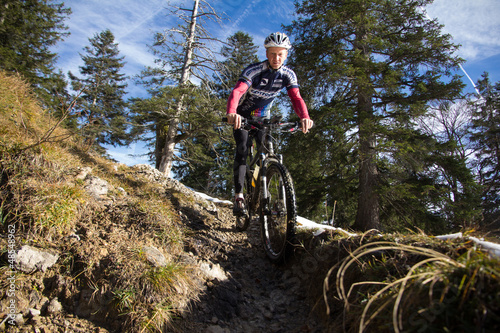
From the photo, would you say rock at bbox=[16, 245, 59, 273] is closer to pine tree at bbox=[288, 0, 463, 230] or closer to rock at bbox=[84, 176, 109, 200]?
rock at bbox=[84, 176, 109, 200]

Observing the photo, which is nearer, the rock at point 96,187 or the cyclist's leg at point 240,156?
the rock at point 96,187

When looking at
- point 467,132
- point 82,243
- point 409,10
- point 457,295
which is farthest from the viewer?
point 467,132

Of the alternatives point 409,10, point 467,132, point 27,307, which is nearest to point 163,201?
point 27,307

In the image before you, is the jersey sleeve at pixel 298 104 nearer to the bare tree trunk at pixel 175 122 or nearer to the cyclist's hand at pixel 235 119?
the cyclist's hand at pixel 235 119

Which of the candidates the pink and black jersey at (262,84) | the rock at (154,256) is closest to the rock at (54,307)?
the rock at (154,256)

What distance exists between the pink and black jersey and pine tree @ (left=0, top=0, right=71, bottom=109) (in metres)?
Answer: 13.5

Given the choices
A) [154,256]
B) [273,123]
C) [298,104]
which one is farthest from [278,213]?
[298,104]

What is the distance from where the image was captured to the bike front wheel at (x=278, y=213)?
8.64ft

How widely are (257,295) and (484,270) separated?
1.97 meters

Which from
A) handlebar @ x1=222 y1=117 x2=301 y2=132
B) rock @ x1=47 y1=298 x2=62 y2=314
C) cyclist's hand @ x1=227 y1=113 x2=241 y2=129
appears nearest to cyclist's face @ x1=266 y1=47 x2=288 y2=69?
handlebar @ x1=222 y1=117 x2=301 y2=132

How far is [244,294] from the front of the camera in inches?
95.9

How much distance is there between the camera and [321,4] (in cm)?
949

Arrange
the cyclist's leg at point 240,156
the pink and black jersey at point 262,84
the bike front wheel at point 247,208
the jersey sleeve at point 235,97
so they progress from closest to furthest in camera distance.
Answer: the jersey sleeve at point 235,97 < the pink and black jersey at point 262,84 < the cyclist's leg at point 240,156 < the bike front wheel at point 247,208

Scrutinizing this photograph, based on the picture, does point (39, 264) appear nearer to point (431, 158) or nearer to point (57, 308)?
point (57, 308)
